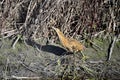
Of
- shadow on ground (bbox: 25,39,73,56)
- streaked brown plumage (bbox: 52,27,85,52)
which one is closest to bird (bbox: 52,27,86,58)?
streaked brown plumage (bbox: 52,27,85,52)

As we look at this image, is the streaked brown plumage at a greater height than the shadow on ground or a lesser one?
greater

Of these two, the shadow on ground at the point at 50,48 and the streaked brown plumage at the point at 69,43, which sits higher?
the streaked brown plumage at the point at 69,43

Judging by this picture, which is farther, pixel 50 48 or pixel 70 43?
pixel 50 48

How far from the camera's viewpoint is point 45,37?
404 centimetres

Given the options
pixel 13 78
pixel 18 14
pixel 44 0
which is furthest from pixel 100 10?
pixel 13 78

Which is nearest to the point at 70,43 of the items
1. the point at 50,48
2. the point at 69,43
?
the point at 69,43

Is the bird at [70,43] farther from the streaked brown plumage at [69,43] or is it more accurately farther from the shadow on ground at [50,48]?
the shadow on ground at [50,48]

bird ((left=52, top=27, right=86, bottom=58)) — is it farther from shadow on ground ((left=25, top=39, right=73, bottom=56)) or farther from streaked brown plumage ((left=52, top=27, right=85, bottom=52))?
shadow on ground ((left=25, top=39, right=73, bottom=56))

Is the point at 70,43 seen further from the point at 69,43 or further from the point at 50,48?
the point at 50,48

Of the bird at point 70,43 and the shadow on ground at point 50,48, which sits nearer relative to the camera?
the bird at point 70,43

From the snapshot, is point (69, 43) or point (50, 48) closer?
point (69, 43)

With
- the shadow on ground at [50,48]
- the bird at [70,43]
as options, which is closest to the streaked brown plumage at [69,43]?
the bird at [70,43]

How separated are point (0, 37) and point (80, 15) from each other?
980mm

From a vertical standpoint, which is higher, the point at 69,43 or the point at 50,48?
the point at 69,43
